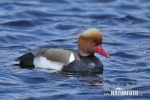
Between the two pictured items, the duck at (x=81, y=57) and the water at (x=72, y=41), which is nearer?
the water at (x=72, y=41)

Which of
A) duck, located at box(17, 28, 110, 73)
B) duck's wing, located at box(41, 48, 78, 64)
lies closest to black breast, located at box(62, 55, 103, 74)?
duck, located at box(17, 28, 110, 73)

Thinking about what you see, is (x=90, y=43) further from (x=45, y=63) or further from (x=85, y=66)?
(x=45, y=63)

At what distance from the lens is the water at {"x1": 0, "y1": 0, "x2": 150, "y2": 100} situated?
11617 millimetres

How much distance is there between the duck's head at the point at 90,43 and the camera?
1288 centimetres

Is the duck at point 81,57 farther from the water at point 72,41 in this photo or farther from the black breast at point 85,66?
the water at point 72,41

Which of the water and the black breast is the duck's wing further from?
the water

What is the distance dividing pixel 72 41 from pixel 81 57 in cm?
334

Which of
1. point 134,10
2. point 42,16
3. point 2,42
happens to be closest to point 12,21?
point 42,16

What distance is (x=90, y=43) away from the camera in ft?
42.5

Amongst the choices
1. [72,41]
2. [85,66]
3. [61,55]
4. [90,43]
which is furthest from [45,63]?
[72,41]

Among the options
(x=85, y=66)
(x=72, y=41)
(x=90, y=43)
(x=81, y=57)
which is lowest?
(x=72, y=41)

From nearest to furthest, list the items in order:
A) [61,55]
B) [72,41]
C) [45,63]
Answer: [61,55] < [45,63] < [72,41]

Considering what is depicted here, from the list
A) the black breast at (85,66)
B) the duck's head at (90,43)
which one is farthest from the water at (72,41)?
the duck's head at (90,43)

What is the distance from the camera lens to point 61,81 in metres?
12.2
